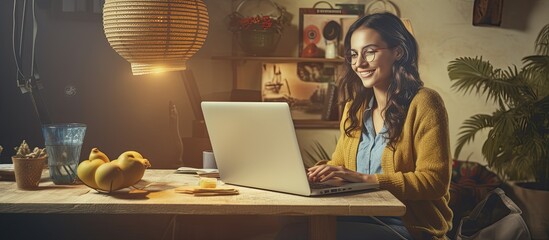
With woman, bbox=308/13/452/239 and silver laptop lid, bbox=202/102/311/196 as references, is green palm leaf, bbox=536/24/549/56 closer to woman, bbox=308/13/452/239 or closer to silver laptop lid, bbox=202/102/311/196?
woman, bbox=308/13/452/239

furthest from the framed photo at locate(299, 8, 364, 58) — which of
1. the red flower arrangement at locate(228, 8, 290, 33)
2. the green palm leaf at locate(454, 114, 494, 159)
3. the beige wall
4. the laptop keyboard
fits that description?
the laptop keyboard

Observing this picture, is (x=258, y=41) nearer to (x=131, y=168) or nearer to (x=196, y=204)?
(x=131, y=168)

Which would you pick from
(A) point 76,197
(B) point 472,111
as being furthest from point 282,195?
(B) point 472,111

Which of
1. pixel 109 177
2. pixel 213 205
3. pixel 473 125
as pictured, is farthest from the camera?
pixel 473 125

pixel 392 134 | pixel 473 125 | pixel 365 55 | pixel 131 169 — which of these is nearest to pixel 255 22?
pixel 473 125

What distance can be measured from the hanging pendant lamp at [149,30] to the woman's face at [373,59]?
678 millimetres

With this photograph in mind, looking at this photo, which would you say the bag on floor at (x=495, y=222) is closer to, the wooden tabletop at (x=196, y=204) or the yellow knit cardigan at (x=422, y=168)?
the yellow knit cardigan at (x=422, y=168)

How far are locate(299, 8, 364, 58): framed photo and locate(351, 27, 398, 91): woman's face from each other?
2522 millimetres

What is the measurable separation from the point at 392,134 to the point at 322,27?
114 inches

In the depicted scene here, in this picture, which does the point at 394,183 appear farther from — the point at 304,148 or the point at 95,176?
the point at 304,148

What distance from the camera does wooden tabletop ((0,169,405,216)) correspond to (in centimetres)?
196

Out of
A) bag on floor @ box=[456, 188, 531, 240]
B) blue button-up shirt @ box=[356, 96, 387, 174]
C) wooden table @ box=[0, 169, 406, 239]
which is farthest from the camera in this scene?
blue button-up shirt @ box=[356, 96, 387, 174]

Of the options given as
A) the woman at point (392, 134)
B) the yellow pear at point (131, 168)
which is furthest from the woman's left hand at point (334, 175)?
the yellow pear at point (131, 168)

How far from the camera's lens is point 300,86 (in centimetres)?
545
